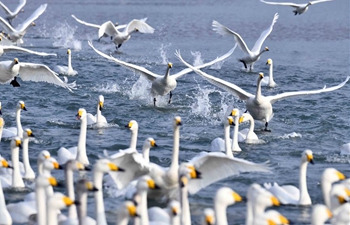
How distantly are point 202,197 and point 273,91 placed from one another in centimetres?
1220

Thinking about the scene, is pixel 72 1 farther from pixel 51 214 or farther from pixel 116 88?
pixel 51 214

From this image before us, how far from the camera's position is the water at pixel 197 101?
15.3m

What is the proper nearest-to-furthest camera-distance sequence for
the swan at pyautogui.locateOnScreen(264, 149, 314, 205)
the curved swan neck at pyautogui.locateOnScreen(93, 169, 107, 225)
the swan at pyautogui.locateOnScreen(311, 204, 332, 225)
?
1. the swan at pyautogui.locateOnScreen(311, 204, 332, 225)
2. the curved swan neck at pyautogui.locateOnScreen(93, 169, 107, 225)
3. the swan at pyautogui.locateOnScreen(264, 149, 314, 205)

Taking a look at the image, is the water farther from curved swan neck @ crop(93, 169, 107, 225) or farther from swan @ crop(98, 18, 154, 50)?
curved swan neck @ crop(93, 169, 107, 225)

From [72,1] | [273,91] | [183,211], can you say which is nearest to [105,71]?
[273,91]

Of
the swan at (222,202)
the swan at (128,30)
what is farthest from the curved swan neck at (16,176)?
the swan at (128,30)

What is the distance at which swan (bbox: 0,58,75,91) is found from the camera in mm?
19125

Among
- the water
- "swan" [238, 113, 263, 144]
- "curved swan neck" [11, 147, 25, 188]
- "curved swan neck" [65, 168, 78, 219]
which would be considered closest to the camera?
"curved swan neck" [65, 168, 78, 219]

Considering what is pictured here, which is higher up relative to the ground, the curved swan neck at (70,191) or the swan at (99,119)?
the curved swan neck at (70,191)

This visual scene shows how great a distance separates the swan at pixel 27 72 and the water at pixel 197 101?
2.40 feet

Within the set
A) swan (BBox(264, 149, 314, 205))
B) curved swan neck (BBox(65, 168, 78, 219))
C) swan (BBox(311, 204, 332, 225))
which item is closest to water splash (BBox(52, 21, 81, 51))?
swan (BBox(264, 149, 314, 205))

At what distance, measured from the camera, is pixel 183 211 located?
9578 mm

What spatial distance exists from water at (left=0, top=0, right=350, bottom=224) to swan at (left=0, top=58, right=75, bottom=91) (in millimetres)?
732

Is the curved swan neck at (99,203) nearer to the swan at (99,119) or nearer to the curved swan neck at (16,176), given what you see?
the curved swan neck at (16,176)
